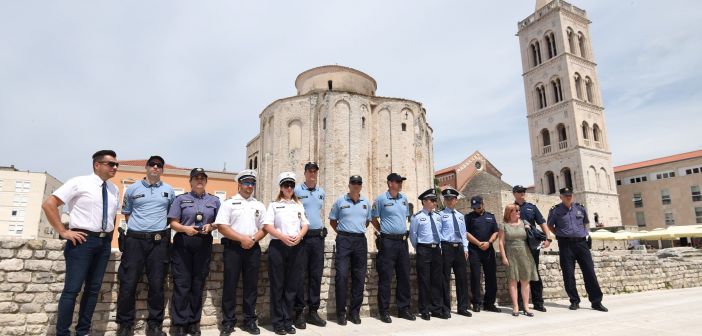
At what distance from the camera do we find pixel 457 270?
6.23 metres

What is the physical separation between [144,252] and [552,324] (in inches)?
206

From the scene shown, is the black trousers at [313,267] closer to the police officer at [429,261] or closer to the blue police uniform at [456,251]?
the police officer at [429,261]

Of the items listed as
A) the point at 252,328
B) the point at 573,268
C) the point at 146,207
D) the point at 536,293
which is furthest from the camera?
the point at 573,268

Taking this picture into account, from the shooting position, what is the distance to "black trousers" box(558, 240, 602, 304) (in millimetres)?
6641

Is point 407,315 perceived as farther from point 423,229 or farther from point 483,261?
point 483,261

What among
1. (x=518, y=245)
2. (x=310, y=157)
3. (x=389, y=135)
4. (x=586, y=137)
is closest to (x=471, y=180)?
(x=586, y=137)

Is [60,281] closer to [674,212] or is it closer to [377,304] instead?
[377,304]

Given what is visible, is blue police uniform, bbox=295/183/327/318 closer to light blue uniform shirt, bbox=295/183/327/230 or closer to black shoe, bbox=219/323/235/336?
light blue uniform shirt, bbox=295/183/327/230

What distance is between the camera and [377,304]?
6.15 m

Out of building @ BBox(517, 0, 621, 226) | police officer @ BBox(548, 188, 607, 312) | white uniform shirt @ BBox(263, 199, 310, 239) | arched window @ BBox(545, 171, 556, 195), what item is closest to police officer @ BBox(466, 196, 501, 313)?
police officer @ BBox(548, 188, 607, 312)

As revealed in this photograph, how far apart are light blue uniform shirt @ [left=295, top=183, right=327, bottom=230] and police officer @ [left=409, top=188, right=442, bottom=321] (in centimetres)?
148

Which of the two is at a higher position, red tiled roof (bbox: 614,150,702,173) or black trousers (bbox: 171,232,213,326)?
red tiled roof (bbox: 614,150,702,173)

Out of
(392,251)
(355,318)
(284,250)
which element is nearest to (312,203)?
(284,250)

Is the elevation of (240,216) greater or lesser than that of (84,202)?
lesser
